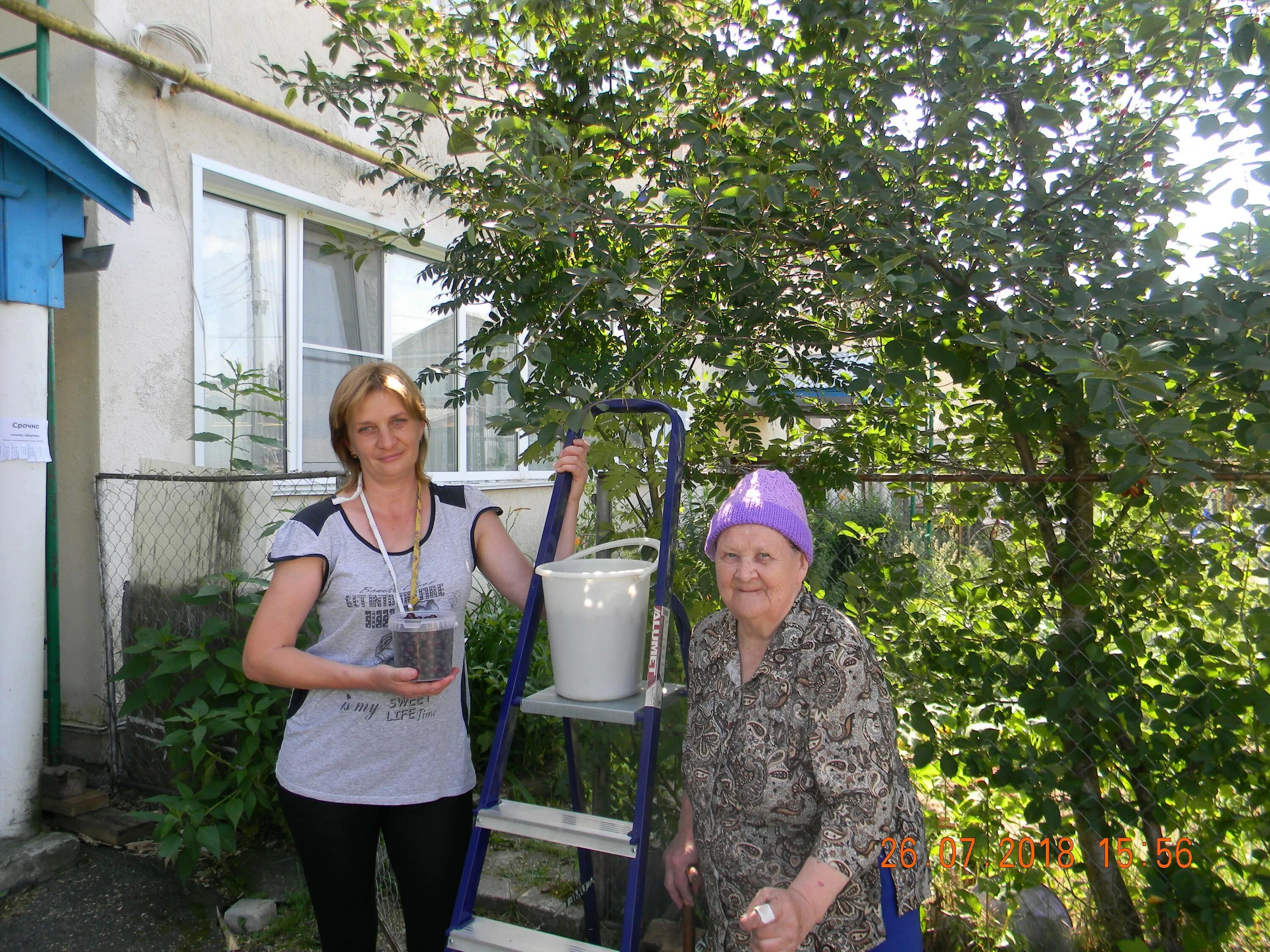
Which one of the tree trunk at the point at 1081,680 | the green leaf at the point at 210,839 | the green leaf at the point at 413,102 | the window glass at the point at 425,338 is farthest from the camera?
the window glass at the point at 425,338

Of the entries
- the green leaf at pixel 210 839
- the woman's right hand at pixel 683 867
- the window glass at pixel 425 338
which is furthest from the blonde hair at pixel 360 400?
the window glass at pixel 425 338

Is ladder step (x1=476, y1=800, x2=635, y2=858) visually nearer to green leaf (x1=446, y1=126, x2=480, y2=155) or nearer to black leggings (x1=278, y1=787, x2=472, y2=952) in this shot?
black leggings (x1=278, y1=787, x2=472, y2=952)

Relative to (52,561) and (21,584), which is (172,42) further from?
(21,584)

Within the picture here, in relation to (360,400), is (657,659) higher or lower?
lower

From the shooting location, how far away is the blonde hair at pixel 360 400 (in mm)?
2148

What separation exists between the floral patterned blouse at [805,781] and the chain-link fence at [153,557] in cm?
256

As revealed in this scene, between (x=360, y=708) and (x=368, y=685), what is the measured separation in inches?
6.4

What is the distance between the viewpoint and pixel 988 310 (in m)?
2.12

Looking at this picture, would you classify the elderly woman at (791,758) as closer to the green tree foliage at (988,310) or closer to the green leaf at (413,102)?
the green tree foliage at (988,310)

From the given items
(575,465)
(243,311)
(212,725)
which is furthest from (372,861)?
(243,311)

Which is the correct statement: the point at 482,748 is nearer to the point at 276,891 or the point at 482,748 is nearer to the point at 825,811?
the point at 276,891

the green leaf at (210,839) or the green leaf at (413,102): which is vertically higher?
the green leaf at (413,102)
